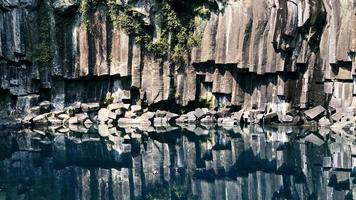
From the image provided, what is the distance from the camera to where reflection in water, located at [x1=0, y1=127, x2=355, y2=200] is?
1923 centimetres

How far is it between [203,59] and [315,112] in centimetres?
729

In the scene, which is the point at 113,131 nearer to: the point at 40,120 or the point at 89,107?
the point at 89,107

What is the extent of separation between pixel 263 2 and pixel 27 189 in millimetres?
19134

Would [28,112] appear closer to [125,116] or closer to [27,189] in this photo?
[125,116]

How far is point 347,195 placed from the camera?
60.7 ft

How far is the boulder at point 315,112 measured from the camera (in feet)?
108

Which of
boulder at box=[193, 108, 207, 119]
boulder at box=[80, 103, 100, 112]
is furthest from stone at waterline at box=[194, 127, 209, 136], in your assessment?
boulder at box=[80, 103, 100, 112]

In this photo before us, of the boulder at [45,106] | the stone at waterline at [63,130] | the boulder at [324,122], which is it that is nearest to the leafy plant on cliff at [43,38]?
the boulder at [45,106]

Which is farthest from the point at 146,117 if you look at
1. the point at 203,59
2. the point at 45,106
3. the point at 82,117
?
the point at 45,106

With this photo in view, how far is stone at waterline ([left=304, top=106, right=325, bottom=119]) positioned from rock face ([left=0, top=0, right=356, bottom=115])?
773 mm

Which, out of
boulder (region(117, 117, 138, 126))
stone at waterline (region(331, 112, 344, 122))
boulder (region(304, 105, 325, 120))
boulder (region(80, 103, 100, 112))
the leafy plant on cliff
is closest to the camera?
stone at waterline (region(331, 112, 344, 122))

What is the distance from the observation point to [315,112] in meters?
33.2

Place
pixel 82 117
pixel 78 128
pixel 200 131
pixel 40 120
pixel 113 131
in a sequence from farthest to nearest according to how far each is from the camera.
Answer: pixel 82 117
pixel 40 120
pixel 78 128
pixel 113 131
pixel 200 131

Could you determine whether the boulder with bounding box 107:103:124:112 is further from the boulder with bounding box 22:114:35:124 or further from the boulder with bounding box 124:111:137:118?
the boulder with bounding box 22:114:35:124
